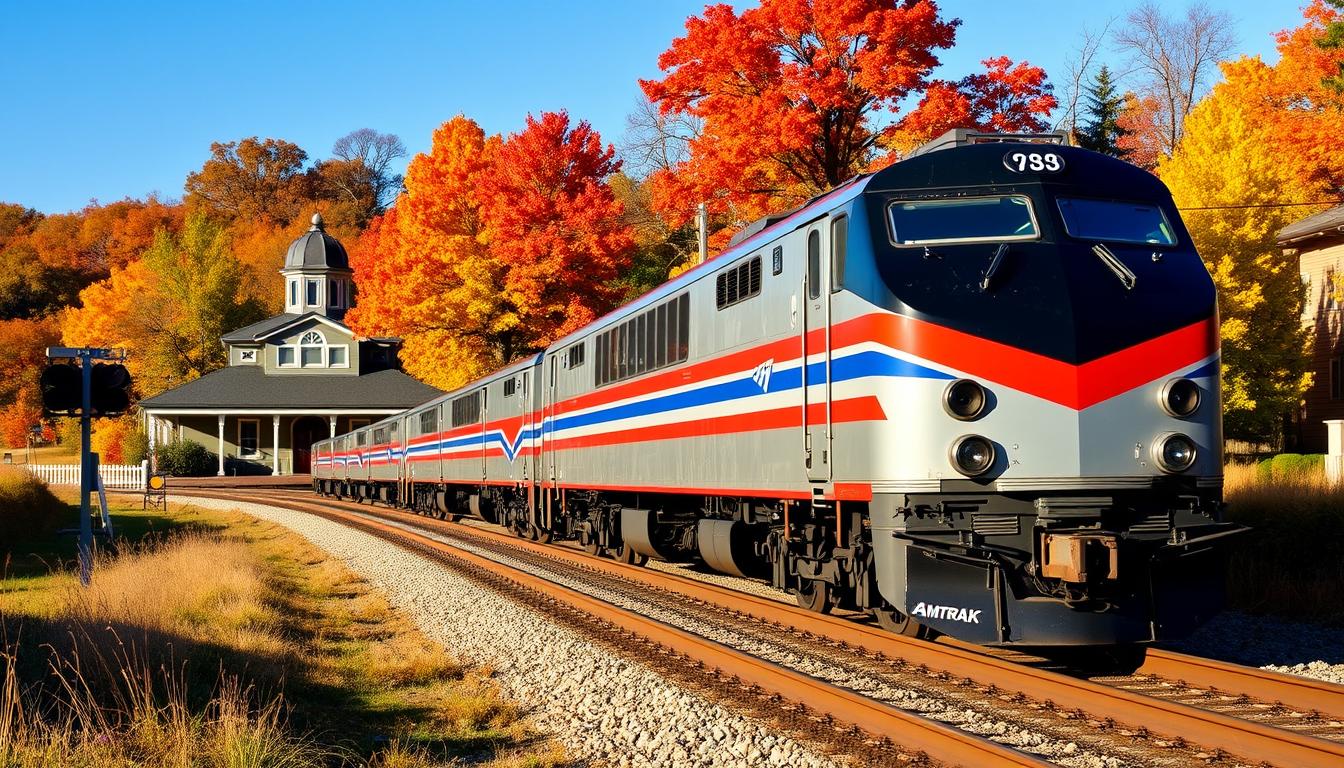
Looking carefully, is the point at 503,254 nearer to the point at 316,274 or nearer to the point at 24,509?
the point at 24,509

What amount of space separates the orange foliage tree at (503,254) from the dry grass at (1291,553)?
3093 centimetres

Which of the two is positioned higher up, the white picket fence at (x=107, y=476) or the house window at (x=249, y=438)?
the house window at (x=249, y=438)

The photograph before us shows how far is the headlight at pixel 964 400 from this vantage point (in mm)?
8797

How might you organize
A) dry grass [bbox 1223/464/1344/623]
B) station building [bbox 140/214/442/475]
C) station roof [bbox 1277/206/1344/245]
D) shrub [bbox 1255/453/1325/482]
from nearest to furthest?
dry grass [bbox 1223/464/1344/623]
shrub [bbox 1255/453/1325/482]
station roof [bbox 1277/206/1344/245]
station building [bbox 140/214/442/475]

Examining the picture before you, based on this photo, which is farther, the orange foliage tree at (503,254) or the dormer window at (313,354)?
the dormer window at (313,354)

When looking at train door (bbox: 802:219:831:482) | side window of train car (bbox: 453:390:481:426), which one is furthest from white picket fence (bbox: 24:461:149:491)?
train door (bbox: 802:219:831:482)

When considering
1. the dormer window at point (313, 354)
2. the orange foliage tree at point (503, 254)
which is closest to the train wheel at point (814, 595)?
the orange foliage tree at point (503, 254)

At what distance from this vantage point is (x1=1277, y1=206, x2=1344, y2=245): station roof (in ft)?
103

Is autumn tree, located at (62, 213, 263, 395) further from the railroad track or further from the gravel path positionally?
the railroad track

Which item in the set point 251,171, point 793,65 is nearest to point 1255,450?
point 793,65

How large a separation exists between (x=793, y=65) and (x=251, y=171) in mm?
101239

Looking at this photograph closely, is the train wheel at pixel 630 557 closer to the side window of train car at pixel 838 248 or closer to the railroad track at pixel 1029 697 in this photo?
the railroad track at pixel 1029 697

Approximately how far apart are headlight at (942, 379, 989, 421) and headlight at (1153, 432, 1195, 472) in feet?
4.45

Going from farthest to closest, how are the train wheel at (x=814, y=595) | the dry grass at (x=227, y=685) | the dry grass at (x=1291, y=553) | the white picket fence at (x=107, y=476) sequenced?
1. the white picket fence at (x=107, y=476)
2. the dry grass at (x=1291, y=553)
3. the train wheel at (x=814, y=595)
4. the dry grass at (x=227, y=685)
